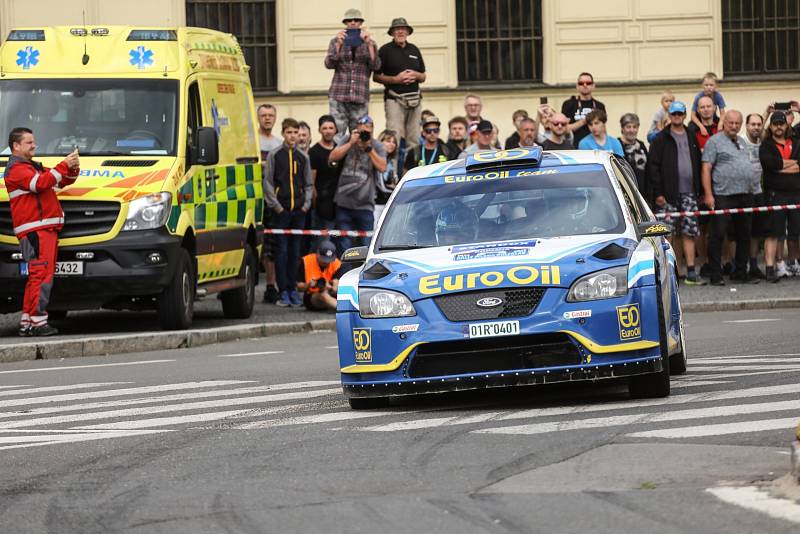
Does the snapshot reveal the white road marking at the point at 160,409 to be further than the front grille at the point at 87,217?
No

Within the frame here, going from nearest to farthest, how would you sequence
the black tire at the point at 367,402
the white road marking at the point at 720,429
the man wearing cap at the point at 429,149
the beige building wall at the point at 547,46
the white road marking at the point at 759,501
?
the white road marking at the point at 759,501 < the white road marking at the point at 720,429 < the black tire at the point at 367,402 < the man wearing cap at the point at 429,149 < the beige building wall at the point at 547,46

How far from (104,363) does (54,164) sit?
2.68 meters

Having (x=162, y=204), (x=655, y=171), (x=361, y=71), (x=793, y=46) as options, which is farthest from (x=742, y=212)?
(x=793, y=46)

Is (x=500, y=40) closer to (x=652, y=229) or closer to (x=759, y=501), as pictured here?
(x=652, y=229)

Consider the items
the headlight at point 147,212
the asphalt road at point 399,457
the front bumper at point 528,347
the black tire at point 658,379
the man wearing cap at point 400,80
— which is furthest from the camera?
the man wearing cap at point 400,80

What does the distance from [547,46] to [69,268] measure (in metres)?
17.3

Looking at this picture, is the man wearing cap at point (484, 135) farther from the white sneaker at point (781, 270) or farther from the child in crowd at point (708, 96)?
the white sneaker at point (781, 270)

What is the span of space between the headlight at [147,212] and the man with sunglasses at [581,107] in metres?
7.58

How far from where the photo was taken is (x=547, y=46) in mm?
33844

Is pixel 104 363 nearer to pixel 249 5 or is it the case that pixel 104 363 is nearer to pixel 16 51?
pixel 16 51

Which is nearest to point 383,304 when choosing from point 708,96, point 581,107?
point 581,107

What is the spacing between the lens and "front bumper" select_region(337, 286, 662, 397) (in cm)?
1083

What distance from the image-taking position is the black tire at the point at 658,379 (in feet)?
36.0

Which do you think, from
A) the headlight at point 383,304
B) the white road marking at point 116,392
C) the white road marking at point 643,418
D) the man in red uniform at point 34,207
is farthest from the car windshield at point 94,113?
the white road marking at point 643,418
